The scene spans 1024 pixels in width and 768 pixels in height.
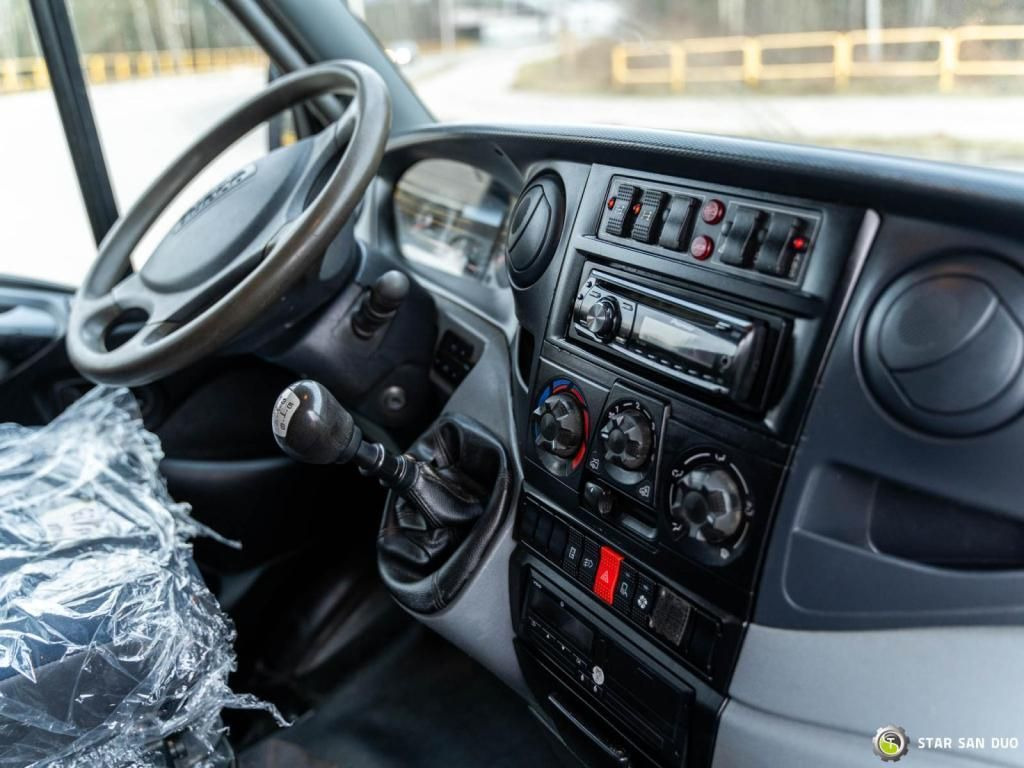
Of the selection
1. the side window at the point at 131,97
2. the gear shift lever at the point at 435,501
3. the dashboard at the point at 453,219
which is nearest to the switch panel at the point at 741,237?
the gear shift lever at the point at 435,501

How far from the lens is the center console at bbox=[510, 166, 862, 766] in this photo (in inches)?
33.2

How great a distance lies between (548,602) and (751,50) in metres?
1.23

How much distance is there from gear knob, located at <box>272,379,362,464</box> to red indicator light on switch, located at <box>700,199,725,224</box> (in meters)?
Result: 0.49

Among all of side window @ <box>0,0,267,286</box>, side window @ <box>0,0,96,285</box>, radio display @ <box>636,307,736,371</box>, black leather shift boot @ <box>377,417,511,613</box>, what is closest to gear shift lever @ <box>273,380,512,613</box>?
black leather shift boot @ <box>377,417,511,613</box>

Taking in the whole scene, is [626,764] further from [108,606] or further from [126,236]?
[126,236]

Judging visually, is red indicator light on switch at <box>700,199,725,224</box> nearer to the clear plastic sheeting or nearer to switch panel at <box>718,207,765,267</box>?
switch panel at <box>718,207,765,267</box>

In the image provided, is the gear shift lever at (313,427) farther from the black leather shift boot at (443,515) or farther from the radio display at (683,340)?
the radio display at (683,340)

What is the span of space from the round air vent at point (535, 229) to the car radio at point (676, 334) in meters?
0.10

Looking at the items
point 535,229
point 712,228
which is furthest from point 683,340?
point 535,229

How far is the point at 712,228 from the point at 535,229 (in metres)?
0.31

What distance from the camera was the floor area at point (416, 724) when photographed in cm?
144

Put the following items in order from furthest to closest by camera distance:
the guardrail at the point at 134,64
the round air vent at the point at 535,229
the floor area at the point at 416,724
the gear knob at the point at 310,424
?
the guardrail at the point at 134,64
the floor area at the point at 416,724
the round air vent at the point at 535,229
the gear knob at the point at 310,424

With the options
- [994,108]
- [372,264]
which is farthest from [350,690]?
[994,108]

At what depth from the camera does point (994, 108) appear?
4.06 ft
